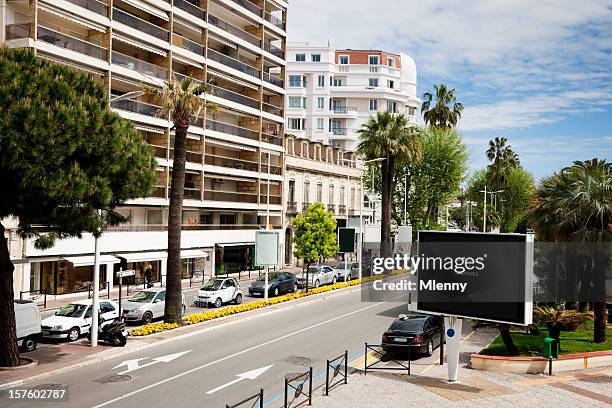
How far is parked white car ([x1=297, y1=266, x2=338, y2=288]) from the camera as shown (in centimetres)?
4616

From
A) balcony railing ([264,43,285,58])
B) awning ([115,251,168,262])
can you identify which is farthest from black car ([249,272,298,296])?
balcony railing ([264,43,285,58])

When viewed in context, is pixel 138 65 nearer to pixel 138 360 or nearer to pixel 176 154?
pixel 176 154

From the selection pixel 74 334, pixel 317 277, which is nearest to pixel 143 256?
pixel 317 277

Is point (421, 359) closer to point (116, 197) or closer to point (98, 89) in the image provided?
point (116, 197)

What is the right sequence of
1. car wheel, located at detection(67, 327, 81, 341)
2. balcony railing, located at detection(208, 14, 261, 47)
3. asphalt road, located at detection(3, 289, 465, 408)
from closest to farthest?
asphalt road, located at detection(3, 289, 465, 408) < car wheel, located at detection(67, 327, 81, 341) < balcony railing, located at detection(208, 14, 261, 47)

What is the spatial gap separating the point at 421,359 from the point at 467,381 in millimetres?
3771

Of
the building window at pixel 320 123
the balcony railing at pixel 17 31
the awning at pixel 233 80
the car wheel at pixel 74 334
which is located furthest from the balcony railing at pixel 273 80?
the car wheel at pixel 74 334

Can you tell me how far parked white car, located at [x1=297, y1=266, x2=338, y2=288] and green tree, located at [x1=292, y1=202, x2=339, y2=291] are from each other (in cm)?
406

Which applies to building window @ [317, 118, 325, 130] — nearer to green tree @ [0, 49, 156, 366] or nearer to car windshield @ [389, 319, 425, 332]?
car windshield @ [389, 319, 425, 332]

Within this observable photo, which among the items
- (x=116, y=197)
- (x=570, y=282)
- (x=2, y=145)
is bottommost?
(x=570, y=282)

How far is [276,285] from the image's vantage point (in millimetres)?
40906

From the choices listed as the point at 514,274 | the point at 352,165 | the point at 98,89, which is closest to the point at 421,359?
the point at 514,274

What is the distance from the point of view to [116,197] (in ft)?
68.1

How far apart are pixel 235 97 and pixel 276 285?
21.7m
